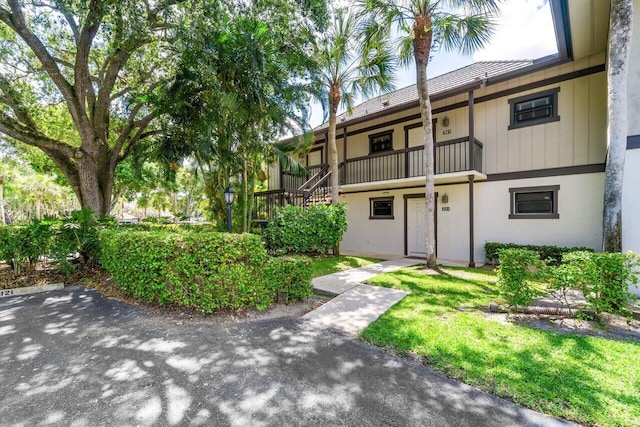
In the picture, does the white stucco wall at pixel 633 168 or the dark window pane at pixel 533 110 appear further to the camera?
the dark window pane at pixel 533 110

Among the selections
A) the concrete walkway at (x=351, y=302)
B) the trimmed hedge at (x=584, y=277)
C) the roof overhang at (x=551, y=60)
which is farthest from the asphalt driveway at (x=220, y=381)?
the roof overhang at (x=551, y=60)

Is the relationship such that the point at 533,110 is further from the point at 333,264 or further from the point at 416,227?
the point at 333,264

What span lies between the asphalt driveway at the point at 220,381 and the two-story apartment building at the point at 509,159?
5.92 m

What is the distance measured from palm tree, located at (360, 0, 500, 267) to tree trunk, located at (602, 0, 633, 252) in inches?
114

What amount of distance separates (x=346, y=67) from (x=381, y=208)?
237 inches

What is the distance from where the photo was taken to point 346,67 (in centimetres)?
1023

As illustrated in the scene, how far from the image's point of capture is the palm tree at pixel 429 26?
7441mm

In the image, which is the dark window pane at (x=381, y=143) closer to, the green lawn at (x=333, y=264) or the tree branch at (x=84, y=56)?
the green lawn at (x=333, y=264)

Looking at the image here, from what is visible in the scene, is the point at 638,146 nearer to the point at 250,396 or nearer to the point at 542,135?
the point at 542,135

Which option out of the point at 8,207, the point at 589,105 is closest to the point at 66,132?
the point at 589,105

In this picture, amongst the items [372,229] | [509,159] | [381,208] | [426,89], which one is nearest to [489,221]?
[509,159]

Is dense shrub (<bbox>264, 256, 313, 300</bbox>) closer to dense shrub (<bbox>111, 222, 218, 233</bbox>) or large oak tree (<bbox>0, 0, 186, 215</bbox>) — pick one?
dense shrub (<bbox>111, 222, 218, 233</bbox>)

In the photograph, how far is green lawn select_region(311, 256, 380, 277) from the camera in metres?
8.16

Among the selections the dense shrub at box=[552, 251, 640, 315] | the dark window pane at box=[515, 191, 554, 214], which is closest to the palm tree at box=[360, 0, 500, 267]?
the dark window pane at box=[515, 191, 554, 214]
